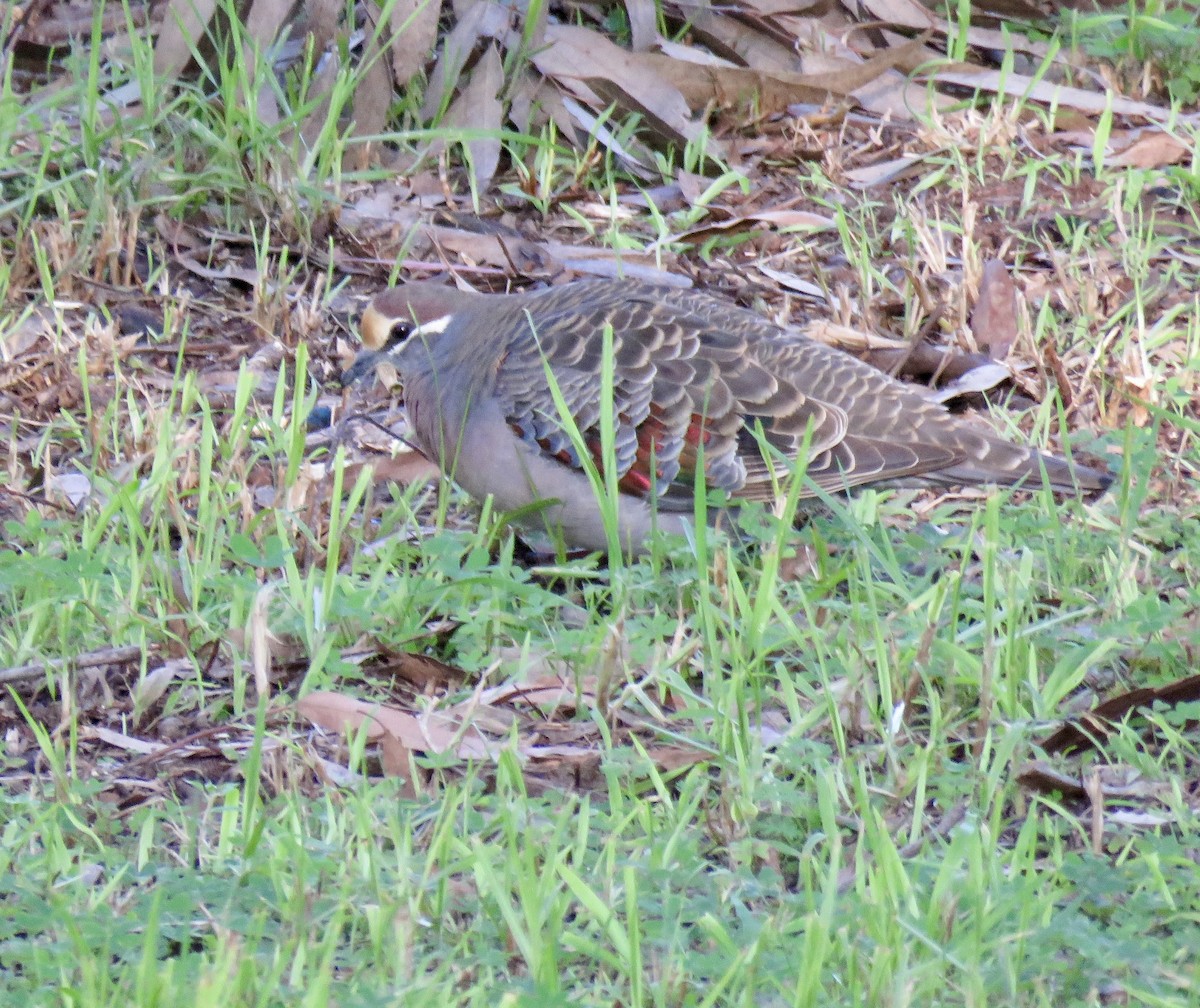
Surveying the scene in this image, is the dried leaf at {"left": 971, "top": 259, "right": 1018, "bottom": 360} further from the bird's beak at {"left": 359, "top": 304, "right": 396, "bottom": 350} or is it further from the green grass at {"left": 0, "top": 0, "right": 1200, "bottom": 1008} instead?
the bird's beak at {"left": 359, "top": 304, "right": 396, "bottom": 350}

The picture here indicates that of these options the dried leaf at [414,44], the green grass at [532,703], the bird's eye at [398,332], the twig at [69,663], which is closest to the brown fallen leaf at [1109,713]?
the green grass at [532,703]

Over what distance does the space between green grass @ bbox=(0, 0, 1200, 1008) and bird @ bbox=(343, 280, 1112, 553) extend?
145 mm

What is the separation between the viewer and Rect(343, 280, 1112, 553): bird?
468 cm

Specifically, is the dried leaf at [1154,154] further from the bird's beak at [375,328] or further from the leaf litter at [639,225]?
the bird's beak at [375,328]

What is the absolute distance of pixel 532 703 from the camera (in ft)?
12.3

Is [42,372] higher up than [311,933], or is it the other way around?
[311,933]

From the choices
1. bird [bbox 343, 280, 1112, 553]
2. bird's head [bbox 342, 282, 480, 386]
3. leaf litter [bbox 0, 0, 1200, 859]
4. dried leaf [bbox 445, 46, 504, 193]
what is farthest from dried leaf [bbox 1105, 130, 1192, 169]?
bird's head [bbox 342, 282, 480, 386]

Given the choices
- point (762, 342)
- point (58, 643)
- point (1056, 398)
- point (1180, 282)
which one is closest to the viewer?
point (58, 643)

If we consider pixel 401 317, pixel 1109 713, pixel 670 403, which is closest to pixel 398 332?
pixel 401 317

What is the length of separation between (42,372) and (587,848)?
3.05 metres

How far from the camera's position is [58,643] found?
3896 millimetres

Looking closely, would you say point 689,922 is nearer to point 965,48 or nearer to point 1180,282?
point 1180,282

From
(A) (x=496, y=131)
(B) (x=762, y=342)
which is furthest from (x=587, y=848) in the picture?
(A) (x=496, y=131)

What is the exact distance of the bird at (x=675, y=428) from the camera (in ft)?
15.4
